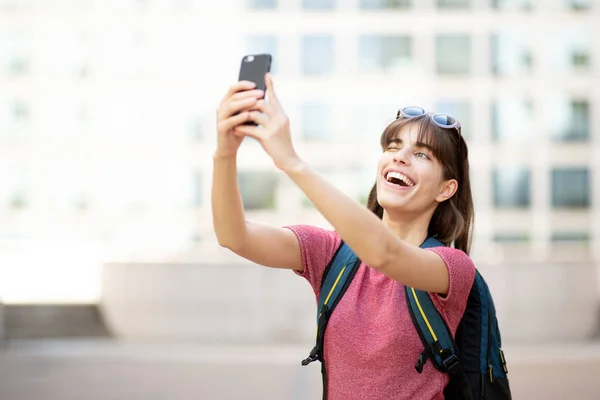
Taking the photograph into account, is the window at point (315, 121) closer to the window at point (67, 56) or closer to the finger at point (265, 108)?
the window at point (67, 56)

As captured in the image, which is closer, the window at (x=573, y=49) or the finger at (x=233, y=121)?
the finger at (x=233, y=121)

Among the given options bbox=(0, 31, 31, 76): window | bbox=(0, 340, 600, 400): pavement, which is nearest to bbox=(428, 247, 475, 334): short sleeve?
bbox=(0, 340, 600, 400): pavement

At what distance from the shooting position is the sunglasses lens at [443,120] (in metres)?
2.34

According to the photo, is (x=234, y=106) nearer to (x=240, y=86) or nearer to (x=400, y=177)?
(x=240, y=86)

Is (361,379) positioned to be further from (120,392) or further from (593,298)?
(593,298)

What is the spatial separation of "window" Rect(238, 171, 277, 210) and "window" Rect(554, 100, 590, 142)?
47.6 ft

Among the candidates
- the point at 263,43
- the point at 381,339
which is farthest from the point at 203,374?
the point at 263,43

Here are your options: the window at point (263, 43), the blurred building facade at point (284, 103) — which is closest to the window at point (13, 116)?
the blurred building facade at point (284, 103)

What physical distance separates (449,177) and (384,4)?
3913 centimetres

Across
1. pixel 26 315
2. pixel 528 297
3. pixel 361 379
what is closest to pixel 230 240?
pixel 361 379

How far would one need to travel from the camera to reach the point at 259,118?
5.55 feet

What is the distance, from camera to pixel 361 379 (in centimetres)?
209

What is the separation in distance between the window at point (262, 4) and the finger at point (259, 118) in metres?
38.9

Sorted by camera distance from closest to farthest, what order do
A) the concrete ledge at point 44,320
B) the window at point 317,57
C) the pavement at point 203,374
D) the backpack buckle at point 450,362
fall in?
the backpack buckle at point 450,362 < the pavement at point 203,374 < the concrete ledge at point 44,320 < the window at point 317,57
